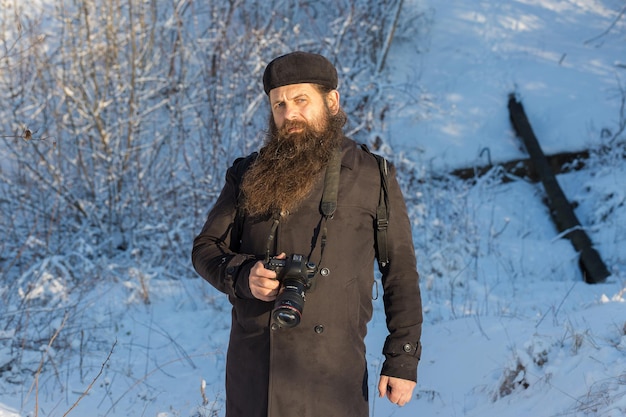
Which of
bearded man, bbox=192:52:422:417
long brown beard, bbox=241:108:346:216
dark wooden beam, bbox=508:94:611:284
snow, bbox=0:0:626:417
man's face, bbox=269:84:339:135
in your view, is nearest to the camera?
bearded man, bbox=192:52:422:417

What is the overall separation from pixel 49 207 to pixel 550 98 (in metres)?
8.61

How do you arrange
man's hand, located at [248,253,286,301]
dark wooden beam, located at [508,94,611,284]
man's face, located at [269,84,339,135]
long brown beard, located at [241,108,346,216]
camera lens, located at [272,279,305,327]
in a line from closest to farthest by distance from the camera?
camera lens, located at [272,279,305,327] < man's hand, located at [248,253,286,301] < long brown beard, located at [241,108,346,216] < man's face, located at [269,84,339,135] < dark wooden beam, located at [508,94,611,284]

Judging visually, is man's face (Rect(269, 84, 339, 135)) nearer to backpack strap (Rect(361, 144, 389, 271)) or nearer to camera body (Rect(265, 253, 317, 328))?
backpack strap (Rect(361, 144, 389, 271))

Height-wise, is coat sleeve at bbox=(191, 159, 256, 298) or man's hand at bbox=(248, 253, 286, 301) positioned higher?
coat sleeve at bbox=(191, 159, 256, 298)

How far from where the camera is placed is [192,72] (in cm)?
1061

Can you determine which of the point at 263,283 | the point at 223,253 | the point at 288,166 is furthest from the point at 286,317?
the point at 288,166

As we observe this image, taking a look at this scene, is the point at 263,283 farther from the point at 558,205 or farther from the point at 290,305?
the point at 558,205

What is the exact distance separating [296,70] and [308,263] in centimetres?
75

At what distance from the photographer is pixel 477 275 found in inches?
313

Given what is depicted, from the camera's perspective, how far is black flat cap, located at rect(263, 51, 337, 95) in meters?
Result: 2.49

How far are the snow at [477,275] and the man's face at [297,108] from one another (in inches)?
60.0

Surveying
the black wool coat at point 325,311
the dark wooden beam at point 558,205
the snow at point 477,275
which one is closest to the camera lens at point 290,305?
the black wool coat at point 325,311

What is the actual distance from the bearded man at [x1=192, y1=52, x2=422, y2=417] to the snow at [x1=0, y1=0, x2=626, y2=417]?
111 cm

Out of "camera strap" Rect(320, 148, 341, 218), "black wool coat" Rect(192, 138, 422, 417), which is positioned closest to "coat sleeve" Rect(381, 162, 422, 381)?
"black wool coat" Rect(192, 138, 422, 417)
